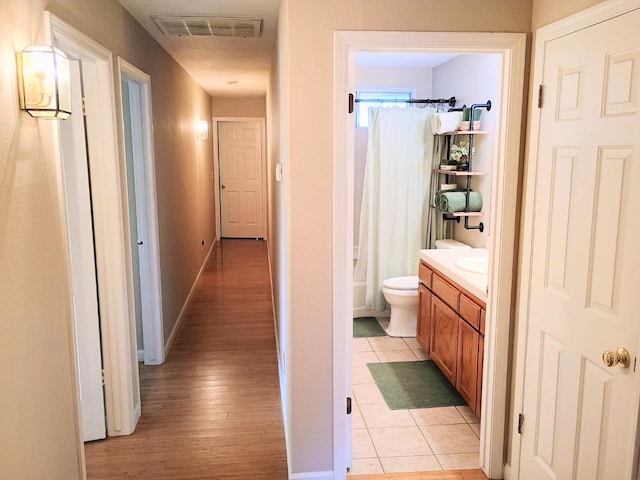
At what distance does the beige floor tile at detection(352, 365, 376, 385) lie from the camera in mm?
3646

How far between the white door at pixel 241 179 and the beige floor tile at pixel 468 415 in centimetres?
635

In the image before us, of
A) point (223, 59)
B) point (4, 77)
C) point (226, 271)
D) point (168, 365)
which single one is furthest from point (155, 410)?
point (226, 271)

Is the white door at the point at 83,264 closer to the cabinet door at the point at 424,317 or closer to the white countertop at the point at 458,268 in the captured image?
the white countertop at the point at 458,268

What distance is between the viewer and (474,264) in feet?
Result: 11.1

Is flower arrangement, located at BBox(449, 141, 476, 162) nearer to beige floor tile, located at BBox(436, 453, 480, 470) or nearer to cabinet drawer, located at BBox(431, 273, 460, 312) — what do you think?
cabinet drawer, located at BBox(431, 273, 460, 312)

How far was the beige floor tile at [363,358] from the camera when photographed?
3943 millimetres

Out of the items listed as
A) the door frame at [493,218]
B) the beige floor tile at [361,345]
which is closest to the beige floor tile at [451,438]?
the door frame at [493,218]

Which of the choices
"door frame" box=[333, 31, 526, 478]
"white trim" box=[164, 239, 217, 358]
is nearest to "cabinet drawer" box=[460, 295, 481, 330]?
"door frame" box=[333, 31, 526, 478]

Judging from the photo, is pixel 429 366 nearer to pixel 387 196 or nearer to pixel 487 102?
pixel 387 196

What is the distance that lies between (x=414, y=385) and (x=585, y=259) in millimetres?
1937

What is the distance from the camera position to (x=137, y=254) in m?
3.92

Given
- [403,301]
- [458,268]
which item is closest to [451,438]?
[458,268]

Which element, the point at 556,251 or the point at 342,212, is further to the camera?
the point at 342,212

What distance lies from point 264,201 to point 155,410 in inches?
238
